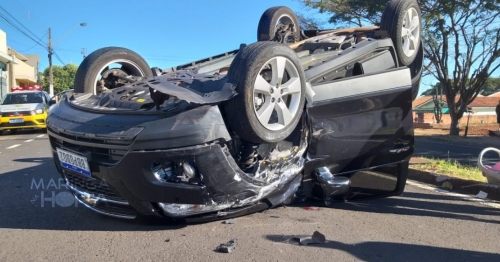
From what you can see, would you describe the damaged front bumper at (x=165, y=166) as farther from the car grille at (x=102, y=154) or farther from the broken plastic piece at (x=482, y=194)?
the broken plastic piece at (x=482, y=194)

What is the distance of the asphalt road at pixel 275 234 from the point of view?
3.43 m

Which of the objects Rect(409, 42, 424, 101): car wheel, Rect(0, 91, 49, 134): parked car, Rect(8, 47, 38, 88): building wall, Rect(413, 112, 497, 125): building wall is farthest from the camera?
Rect(413, 112, 497, 125): building wall

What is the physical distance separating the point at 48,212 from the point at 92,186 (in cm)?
98

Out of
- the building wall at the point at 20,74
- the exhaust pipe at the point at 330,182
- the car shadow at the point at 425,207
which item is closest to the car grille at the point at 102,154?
the exhaust pipe at the point at 330,182

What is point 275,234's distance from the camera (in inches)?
151

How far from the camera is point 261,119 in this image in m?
3.70

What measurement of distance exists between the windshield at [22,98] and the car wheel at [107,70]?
12.8 meters

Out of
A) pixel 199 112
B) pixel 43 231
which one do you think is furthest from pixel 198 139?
pixel 43 231

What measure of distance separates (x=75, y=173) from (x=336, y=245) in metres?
2.18

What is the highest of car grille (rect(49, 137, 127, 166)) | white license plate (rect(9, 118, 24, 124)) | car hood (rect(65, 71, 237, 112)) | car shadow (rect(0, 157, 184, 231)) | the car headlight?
car hood (rect(65, 71, 237, 112))

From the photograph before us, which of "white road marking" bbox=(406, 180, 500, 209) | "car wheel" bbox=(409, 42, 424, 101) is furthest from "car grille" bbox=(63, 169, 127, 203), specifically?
"white road marking" bbox=(406, 180, 500, 209)

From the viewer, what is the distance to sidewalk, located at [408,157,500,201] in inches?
212

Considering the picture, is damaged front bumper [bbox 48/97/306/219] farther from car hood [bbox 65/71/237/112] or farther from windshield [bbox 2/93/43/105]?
windshield [bbox 2/93/43/105]

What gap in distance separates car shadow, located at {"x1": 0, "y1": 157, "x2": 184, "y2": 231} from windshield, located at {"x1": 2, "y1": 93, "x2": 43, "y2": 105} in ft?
35.9
